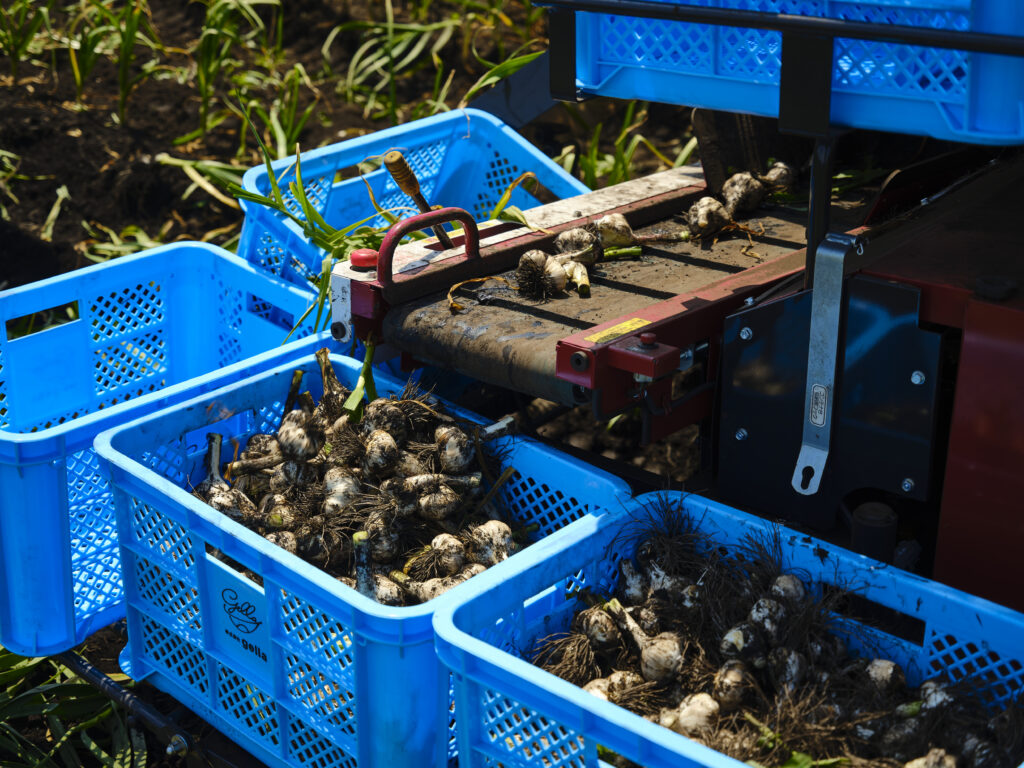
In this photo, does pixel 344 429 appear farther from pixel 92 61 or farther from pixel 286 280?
pixel 92 61

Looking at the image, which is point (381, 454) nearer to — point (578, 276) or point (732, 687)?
point (578, 276)

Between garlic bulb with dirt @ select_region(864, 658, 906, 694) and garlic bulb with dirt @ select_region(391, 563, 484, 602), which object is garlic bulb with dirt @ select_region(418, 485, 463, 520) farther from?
garlic bulb with dirt @ select_region(864, 658, 906, 694)

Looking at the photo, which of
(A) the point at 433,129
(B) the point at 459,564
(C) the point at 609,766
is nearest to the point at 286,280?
(A) the point at 433,129

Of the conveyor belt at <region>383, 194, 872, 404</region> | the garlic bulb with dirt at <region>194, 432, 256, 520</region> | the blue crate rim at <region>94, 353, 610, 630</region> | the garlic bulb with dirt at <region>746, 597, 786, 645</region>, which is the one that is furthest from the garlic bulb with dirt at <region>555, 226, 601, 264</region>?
the garlic bulb with dirt at <region>746, 597, 786, 645</region>

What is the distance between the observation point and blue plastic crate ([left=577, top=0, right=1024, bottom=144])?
1549mm

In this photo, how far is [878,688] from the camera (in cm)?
182

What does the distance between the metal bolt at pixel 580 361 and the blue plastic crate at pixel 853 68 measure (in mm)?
459

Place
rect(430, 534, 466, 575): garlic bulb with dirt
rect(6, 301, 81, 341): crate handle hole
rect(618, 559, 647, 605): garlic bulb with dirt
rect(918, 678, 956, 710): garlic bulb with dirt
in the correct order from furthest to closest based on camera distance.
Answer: rect(6, 301, 81, 341): crate handle hole
rect(430, 534, 466, 575): garlic bulb with dirt
rect(618, 559, 647, 605): garlic bulb with dirt
rect(918, 678, 956, 710): garlic bulb with dirt

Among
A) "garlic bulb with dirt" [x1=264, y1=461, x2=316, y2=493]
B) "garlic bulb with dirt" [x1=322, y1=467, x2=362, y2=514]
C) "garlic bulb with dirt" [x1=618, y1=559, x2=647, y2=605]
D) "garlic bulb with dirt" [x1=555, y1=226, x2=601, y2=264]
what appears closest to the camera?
"garlic bulb with dirt" [x1=618, y1=559, x2=647, y2=605]

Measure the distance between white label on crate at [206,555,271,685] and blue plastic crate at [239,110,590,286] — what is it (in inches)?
49.1

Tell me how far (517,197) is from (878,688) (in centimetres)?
229

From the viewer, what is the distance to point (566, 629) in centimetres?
211

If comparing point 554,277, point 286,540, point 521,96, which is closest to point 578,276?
point 554,277

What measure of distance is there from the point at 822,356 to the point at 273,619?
105 centimetres
